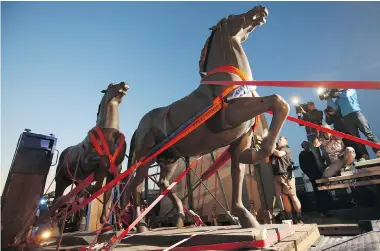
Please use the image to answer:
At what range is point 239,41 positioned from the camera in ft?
8.97

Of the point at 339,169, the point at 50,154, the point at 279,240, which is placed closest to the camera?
the point at 279,240

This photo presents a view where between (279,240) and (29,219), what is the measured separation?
344 cm

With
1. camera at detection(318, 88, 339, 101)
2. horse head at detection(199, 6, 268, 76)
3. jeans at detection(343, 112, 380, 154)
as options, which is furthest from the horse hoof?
camera at detection(318, 88, 339, 101)

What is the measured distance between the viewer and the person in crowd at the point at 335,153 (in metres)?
4.82

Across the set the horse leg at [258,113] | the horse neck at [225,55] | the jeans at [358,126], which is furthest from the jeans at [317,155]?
the horse leg at [258,113]

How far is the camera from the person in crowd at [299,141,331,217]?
5547 mm

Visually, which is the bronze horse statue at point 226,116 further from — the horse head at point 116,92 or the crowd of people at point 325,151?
the crowd of people at point 325,151

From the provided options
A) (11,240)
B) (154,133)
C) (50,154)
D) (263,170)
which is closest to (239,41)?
(154,133)

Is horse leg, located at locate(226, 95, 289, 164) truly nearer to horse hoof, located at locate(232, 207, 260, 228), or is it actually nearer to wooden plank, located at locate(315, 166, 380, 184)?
horse hoof, located at locate(232, 207, 260, 228)

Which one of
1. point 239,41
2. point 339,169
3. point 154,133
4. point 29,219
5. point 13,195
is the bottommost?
point 29,219

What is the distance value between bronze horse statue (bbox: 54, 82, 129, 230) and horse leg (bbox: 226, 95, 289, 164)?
7.74ft

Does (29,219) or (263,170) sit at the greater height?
(263,170)

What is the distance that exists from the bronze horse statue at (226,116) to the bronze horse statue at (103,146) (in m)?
0.83

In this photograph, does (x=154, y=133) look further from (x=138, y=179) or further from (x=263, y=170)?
(x=263, y=170)
